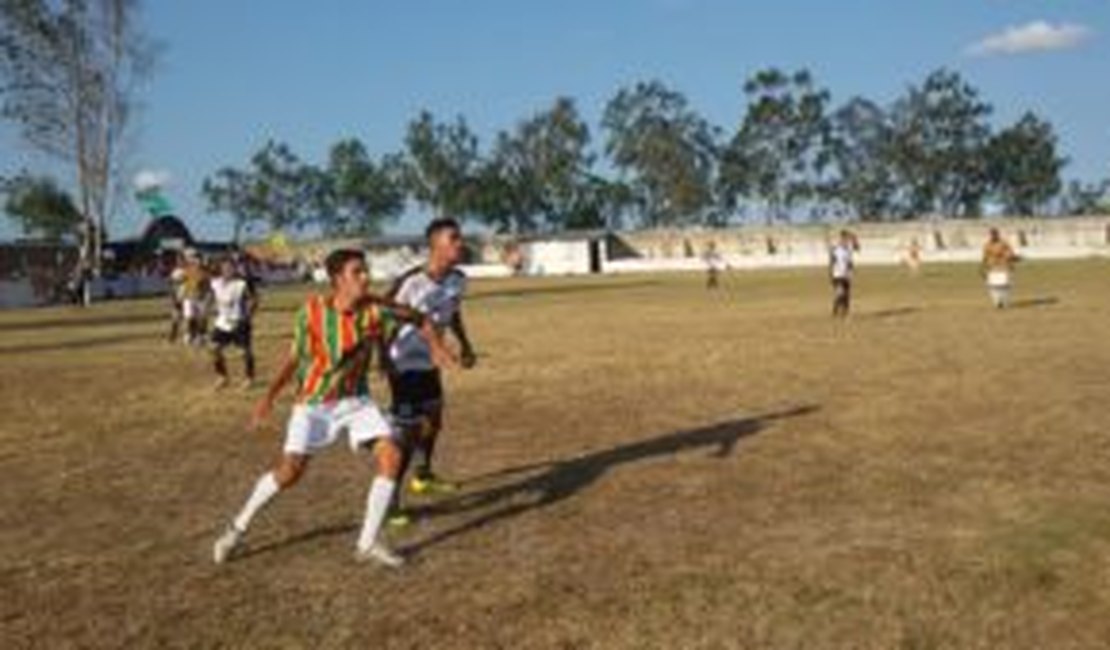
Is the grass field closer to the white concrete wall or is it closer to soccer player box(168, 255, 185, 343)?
soccer player box(168, 255, 185, 343)

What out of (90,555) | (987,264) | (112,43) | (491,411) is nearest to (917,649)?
(90,555)

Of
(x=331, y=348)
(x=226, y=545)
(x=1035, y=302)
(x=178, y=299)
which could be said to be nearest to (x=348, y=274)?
(x=331, y=348)

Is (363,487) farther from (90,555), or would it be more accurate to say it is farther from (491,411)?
(491,411)

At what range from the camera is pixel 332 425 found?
28.6ft

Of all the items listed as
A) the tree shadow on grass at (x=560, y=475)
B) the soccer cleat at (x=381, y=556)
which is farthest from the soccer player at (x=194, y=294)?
the soccer cleat at (x=381, y=556)

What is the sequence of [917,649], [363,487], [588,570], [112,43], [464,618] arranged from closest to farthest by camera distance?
[917,649] < [464,618] < [588,570] < [363,487] < [112,43]

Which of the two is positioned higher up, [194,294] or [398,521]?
[194,294]

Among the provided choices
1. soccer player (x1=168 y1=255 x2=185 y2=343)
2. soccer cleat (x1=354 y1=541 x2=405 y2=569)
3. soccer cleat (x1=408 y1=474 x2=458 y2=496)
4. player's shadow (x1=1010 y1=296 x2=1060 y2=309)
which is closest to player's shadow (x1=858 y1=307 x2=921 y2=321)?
player's shadow (x1=1010 y1=296 x2=1060 y2=309)

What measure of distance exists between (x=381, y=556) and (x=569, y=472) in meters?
3.38

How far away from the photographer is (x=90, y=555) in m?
9.25

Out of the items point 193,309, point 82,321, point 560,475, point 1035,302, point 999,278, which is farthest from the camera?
point 82,321

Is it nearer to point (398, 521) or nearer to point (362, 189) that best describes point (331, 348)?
point (398, 521)

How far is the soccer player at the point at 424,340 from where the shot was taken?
1015 cm

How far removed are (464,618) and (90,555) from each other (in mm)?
3154
